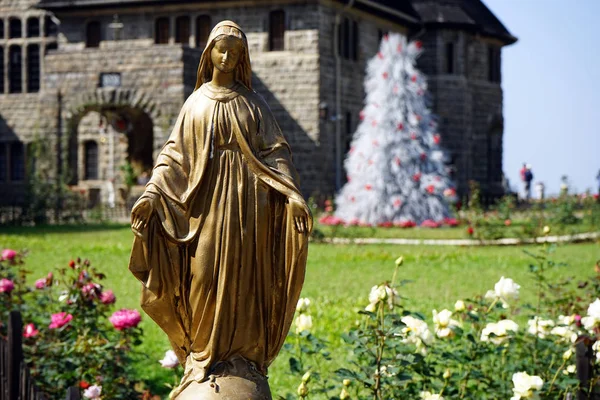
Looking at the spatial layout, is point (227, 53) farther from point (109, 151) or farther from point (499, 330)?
point (109, 151)

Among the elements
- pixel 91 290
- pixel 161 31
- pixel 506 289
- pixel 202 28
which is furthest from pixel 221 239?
pixel 161 31

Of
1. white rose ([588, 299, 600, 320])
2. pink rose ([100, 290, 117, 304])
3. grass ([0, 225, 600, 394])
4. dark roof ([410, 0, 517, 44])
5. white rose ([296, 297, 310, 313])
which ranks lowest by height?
grass ([0, 225, 600, 394])

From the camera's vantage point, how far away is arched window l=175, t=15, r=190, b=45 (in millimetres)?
33156

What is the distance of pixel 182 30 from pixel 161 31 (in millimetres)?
712

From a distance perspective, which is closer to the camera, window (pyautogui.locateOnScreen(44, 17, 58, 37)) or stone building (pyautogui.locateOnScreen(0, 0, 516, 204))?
stone building (pyautogui.locateOnScreen(0, 0, 516, 204))

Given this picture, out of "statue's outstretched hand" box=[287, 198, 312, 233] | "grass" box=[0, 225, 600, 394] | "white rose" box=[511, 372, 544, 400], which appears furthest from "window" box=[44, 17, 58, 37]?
"statue's outstretched hand" box=[287, 198, 312, 233]

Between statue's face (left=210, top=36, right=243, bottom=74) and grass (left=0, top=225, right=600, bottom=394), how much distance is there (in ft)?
14.3

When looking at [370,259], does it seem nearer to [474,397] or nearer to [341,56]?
[474,397]

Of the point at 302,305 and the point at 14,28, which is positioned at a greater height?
the point at 14,28

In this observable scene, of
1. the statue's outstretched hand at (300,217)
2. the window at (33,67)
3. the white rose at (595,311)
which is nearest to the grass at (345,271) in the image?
the white rose at (595,311)

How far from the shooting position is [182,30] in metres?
33.2

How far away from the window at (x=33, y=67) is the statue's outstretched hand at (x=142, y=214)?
3264 centimetres

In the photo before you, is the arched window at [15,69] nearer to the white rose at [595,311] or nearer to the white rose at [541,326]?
the white rose at [541,326]

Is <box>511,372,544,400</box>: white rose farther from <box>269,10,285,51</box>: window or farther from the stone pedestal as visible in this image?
<box>269,10,285,51</box>: window
